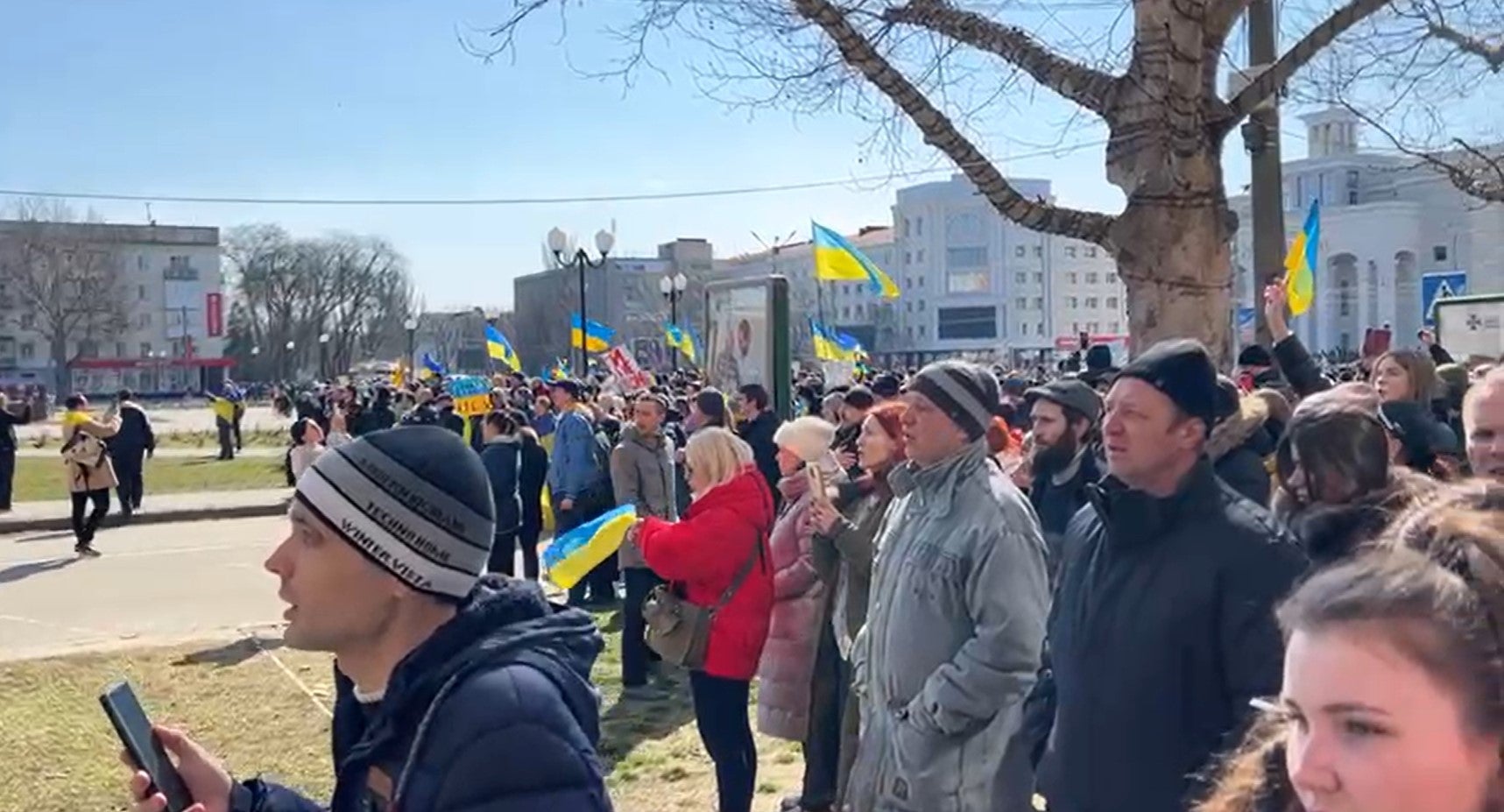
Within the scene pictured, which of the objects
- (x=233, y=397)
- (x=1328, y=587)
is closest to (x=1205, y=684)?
(x=1328, y=587)

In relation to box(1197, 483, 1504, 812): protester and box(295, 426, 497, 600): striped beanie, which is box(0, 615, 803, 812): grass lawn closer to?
box(295, 426, 497, 600): striped beanie

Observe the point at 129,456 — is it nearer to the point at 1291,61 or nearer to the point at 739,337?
the point at 739,337

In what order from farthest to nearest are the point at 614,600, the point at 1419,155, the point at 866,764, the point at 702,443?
the point at 614,600, the point at 1419,155, the point at 702,443, the point at 866,764

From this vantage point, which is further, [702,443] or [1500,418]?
[702,443]

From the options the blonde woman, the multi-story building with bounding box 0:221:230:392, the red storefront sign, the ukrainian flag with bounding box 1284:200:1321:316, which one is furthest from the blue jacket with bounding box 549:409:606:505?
the red storefront sign

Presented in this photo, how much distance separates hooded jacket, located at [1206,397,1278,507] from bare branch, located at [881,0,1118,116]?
2.30 meters

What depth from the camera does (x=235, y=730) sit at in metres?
8.05

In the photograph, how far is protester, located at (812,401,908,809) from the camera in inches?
211

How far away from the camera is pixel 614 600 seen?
38.9 ft

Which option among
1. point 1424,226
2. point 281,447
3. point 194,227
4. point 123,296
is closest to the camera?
point 281,447

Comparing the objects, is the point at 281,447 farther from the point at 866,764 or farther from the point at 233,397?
the point at 866,764

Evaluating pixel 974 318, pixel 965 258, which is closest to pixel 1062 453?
pixel 965 258

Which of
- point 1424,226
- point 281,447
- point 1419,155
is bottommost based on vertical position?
point 281,447

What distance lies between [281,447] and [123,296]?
7163cm
